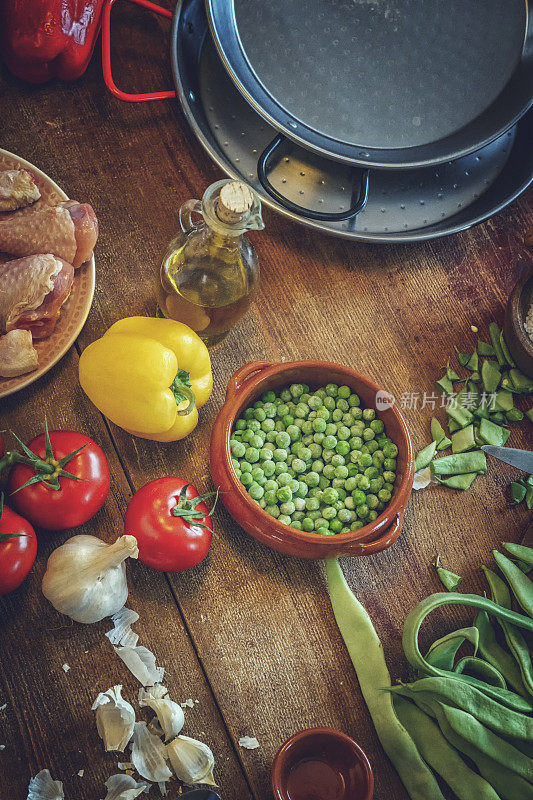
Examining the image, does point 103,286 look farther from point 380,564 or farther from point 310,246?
point 380,564

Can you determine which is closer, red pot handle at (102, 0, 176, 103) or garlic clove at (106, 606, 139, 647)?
garlic clove at (106, 606, 139, 647)

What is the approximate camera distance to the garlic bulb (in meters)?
0.97

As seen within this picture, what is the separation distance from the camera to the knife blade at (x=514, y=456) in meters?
1.11

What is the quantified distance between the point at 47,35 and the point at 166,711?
1.10m

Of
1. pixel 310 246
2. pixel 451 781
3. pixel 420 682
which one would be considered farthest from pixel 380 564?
pixel 310 246

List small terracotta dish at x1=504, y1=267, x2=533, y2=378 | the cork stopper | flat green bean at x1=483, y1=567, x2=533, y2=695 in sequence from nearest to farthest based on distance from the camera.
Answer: the cork stopper → flat green bean at x1=483, y1=567, x2=533, y2=695 → small terracotta dish at x1=504, y1=267, x2=533, y2=378

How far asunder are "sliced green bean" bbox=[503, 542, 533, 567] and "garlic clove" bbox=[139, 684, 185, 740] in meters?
0.57

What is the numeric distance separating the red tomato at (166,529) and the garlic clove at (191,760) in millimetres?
243

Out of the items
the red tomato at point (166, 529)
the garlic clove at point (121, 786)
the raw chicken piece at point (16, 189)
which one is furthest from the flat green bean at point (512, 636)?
the raw chicken piece at point (16, 189)

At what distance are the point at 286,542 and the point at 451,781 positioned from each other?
0.41m

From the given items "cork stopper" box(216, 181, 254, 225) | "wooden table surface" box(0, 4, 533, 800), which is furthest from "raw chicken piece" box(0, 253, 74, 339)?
"cork stopper" box(216, 181, 254, 225)

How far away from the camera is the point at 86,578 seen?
970 millimetres

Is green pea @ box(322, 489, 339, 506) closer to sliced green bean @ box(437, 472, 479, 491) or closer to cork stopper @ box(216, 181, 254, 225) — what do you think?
sliced green bean @ box(437, 472, 479, 491)

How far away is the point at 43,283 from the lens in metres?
1.03
